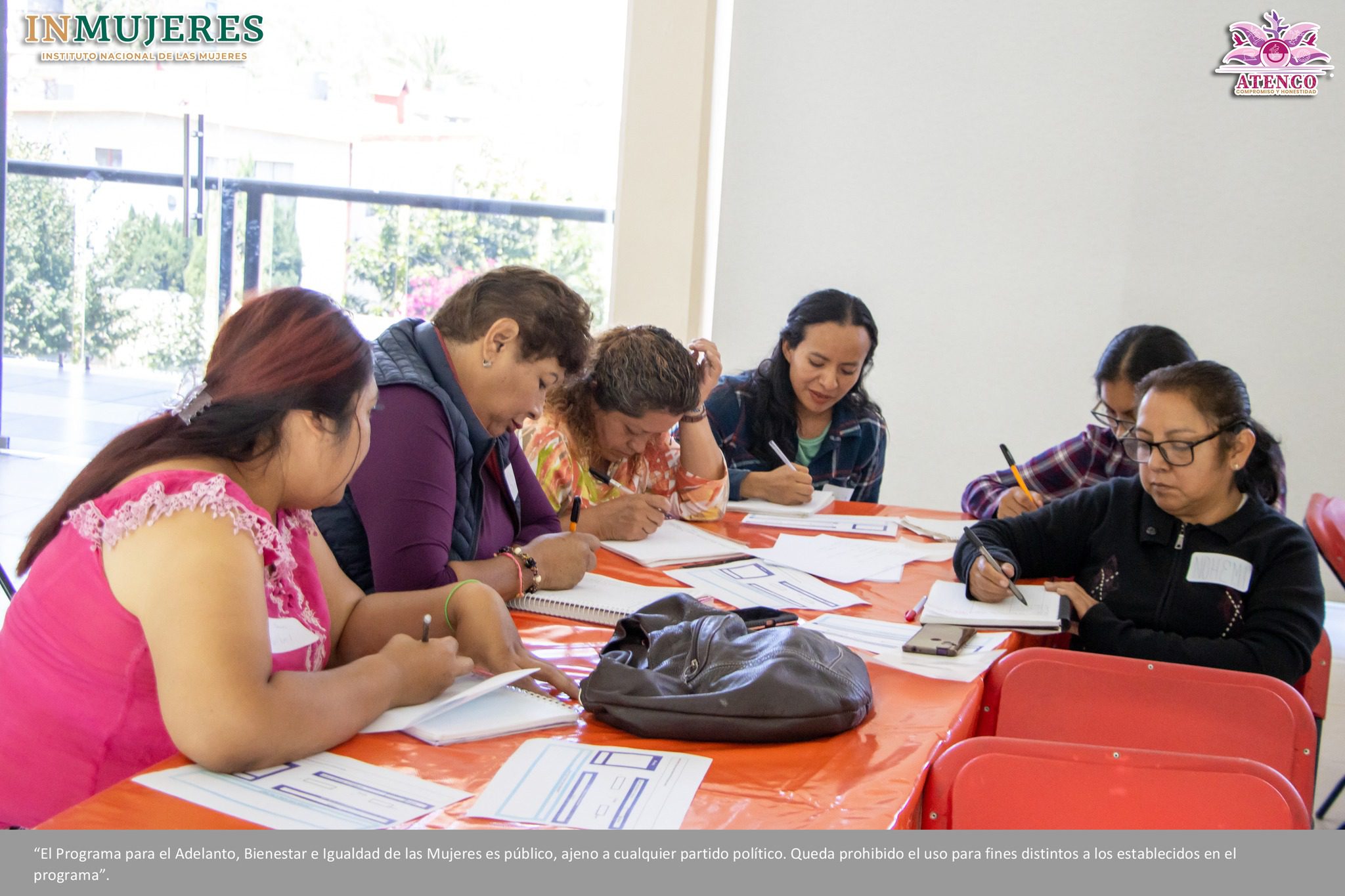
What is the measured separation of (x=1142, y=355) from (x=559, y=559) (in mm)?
1697

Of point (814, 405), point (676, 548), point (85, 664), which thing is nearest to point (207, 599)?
point (85, 664)

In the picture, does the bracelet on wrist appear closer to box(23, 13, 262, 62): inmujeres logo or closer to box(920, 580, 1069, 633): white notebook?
box(920, 580, 1069, 633): white notebook

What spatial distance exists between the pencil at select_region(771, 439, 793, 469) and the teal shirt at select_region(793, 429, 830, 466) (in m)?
0.08

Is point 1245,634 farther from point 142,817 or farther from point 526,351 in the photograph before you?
point 142,817

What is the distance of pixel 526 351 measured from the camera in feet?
6.28

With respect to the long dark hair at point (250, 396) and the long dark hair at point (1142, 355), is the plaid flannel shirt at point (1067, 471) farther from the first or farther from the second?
the long dark hair at point (250, 396)

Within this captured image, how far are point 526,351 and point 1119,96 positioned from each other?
3.43 meters

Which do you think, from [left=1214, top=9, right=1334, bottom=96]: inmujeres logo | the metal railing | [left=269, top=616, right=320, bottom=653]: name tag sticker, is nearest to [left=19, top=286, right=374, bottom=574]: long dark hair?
[left=269, top=616, right=320, bottom=653]: name tag sticker

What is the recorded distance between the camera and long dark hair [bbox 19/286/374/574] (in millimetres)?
1216

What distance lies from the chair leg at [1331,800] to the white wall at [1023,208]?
6.44ft

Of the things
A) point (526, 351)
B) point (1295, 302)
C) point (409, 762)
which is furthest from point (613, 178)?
point (409, 762)

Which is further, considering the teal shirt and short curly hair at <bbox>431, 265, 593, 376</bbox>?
the teal shirt

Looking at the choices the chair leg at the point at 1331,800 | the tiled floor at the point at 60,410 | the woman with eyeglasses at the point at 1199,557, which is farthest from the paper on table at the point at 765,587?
the tiled floor at the point at 60,410

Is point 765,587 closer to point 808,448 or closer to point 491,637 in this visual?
point 491,637
